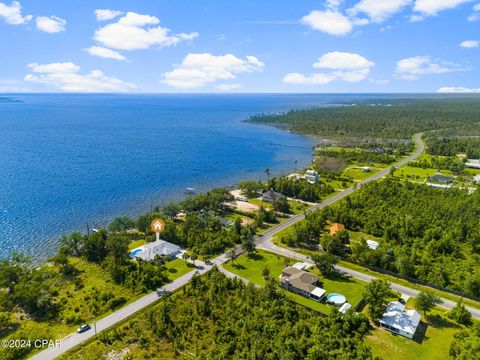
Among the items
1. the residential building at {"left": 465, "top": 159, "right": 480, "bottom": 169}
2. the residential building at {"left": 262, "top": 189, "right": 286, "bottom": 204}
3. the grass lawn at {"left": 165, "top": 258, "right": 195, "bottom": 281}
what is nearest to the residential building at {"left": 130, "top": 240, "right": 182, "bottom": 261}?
the grass lawn at {"left": 165, "top": 258, "right": 195, "bottom": 281}

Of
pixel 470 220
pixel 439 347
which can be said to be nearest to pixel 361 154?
pixel 470 220

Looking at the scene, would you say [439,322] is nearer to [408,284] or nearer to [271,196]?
[408,284]

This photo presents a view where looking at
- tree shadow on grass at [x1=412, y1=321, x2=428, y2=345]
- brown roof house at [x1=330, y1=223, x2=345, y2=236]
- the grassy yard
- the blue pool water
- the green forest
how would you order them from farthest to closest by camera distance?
the blue pool water < brown roof house at [x1=330, y1=223, x2=345, y2=236] < the green forest < the grassy yard < tree shadow on grass at [x1=412, y1=321, x2=428, y2=345]

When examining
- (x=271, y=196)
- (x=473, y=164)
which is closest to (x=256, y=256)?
(x=271, y=196)

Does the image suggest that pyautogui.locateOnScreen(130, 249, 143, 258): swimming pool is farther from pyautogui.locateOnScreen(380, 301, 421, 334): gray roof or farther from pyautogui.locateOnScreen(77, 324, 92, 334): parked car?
pyautogui.locateOnScreen(380, 301, 421, 334): gray roof

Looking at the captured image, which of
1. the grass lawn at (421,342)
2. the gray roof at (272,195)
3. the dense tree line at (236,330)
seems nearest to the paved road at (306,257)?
the grass lawn at (421,342)

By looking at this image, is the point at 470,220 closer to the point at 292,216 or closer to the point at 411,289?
the point at 411,289

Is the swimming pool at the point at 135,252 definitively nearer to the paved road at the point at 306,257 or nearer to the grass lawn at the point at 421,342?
the paved road at the point at 306,257
